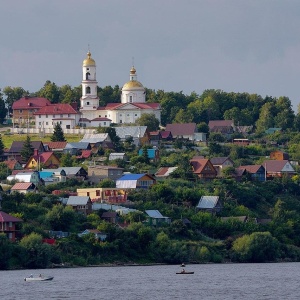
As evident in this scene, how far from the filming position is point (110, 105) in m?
129

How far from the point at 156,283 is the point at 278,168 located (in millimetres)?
41940

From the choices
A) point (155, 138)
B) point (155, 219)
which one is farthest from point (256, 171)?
point (155, 219)

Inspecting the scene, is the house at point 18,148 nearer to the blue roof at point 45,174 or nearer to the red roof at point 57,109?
the blue roof at point 45,174

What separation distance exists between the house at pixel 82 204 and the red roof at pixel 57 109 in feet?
101

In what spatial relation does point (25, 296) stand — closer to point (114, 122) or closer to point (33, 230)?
point (33, 230)

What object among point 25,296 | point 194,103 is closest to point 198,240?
point 25,296

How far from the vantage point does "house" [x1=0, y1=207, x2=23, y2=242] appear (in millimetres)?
85625

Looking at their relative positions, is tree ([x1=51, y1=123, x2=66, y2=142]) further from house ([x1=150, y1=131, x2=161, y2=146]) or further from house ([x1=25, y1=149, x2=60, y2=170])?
house ([x1=150, y1=131, x2=161, y2=146])

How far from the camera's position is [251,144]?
125875 mm

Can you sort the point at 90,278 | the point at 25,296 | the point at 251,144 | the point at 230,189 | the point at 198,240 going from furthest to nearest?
1. the point at 251,144
2. the point at 230,189
3. the point at 198,240
4. the point at 90,278
5. the point at 25,296

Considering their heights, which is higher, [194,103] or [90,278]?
[194,103]

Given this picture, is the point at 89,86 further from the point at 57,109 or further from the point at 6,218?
Result: the point at 6,218

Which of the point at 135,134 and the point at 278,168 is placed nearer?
the point at 278,168

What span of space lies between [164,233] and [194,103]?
166 ft
